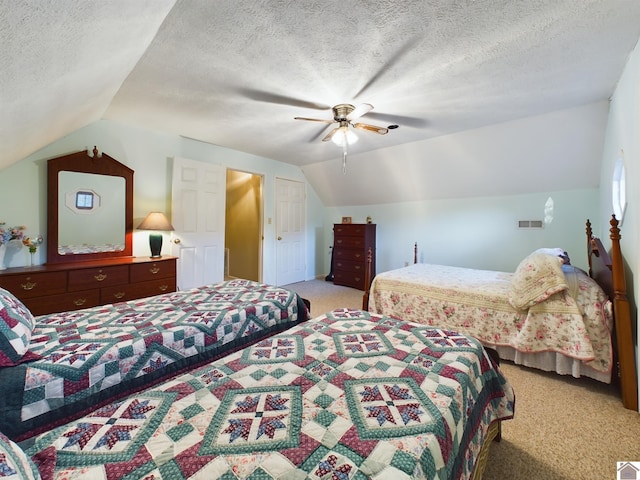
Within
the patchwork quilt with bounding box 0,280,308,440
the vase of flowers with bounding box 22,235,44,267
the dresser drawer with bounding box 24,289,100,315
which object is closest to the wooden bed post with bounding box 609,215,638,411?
the patchwork quilt with bounding box 0,280,308,440

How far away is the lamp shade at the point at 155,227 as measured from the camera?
10.6 ft

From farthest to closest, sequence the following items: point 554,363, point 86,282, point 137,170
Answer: point 137,170, point 86,282, point 554,363

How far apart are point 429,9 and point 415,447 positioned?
6.67ft

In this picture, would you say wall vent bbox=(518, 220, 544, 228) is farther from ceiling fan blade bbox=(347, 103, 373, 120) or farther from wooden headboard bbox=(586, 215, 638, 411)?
ceiling fan blade bbox=(347, 103, 373, 120)

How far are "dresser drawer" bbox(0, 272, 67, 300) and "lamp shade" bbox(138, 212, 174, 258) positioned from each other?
2.85 feet

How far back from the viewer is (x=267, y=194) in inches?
191

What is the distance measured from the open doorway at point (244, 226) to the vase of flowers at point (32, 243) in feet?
9.00

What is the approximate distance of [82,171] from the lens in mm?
2990

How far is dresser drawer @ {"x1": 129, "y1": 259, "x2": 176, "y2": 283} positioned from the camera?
2.97 metres

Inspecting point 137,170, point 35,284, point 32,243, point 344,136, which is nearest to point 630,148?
point 344,136

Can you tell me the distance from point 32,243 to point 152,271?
108 centimetres

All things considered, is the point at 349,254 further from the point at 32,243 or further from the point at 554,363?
the point at 32,243

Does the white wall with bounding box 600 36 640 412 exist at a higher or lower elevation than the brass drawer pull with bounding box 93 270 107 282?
higher

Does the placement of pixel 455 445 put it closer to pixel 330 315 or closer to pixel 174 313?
pixel 330 315
